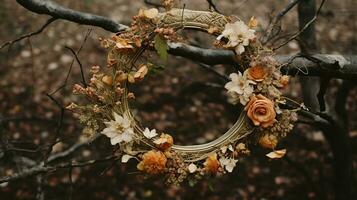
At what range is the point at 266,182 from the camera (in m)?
4.14

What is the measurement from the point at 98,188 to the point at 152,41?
2.75 metres

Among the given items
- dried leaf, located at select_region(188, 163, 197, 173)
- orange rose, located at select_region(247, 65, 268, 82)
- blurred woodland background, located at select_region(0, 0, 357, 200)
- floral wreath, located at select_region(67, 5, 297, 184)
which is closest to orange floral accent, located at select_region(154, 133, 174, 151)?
floral wreath, located at select_region(67, 5, 297, 184)

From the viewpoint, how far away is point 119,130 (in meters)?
1.56

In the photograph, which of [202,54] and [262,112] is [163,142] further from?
[202,54]

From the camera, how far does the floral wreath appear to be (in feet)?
5.13

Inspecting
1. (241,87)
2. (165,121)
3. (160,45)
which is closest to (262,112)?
(241,87)

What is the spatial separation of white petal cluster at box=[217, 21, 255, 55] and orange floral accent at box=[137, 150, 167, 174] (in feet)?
1.53

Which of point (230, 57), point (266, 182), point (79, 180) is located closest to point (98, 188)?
point (79, 180)

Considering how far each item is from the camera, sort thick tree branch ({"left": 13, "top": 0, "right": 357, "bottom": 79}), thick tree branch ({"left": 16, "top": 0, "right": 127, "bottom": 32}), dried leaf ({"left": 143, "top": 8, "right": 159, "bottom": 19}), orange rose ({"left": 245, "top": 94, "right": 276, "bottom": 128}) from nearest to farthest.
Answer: orange rose ({"left": 245, "top": 94, "right": 276, "bottom": 128}), dried leaf ({"left": 143, "top": 8, "right": 159, "bottom": 19}), thick tree branch ({"left": 13, "top": 0, "right": 357, "bottom": 79}), thick tree branch ({"left": 16, "top": 0, "right": 127, "bottom": 32})

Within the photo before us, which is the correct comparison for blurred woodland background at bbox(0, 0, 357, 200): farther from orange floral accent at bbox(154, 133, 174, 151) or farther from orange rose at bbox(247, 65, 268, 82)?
orange floral accent at bbox(154, 133, 174, 151)

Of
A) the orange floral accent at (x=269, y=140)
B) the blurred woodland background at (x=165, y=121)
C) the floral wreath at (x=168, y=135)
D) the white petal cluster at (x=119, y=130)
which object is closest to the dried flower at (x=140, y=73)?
the floral wreath at (x=168, y=135)

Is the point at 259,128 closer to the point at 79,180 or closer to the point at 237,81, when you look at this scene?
the point at 237,81

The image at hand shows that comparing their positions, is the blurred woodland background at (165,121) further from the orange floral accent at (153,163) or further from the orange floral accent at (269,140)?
the orange floral accent at (153,163)

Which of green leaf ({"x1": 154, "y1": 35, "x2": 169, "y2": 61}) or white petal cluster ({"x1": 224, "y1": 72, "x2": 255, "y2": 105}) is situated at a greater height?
green leaf ({"x1": 154, "y1": 35, "x2": 169, "y2": 61})
